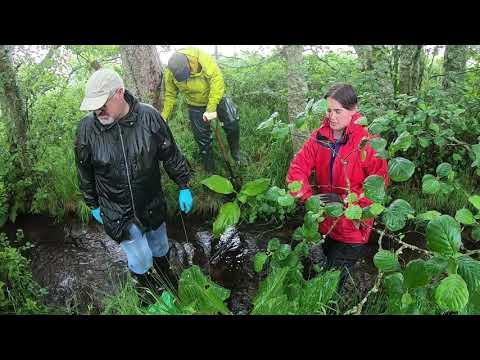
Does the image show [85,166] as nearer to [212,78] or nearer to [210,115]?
[210,115]

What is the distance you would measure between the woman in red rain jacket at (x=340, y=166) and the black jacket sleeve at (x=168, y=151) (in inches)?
33.5

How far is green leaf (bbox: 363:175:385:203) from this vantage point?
1.28 meters

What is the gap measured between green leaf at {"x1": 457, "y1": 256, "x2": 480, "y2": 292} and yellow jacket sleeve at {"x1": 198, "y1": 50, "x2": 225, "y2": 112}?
2.66 meters

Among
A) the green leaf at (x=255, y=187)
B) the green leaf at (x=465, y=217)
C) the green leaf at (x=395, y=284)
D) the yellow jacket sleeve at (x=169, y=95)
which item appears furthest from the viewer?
the yellow jacket sleeve at (x=169, y=95)

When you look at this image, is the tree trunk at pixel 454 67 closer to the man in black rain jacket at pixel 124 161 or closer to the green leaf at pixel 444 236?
the man in black rain jacket at pixel 124 161

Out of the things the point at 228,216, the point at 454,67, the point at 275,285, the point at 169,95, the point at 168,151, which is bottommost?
the point at 275,285

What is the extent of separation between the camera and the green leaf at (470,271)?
0.96 metres

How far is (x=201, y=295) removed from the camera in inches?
65.6

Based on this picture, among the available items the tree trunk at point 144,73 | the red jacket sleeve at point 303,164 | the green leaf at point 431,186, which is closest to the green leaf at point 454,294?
the green leaf at point 431,186

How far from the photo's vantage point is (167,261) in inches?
119

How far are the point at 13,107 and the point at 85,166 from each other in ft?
6.12

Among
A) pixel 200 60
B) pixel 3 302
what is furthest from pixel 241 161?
pixel 3 302

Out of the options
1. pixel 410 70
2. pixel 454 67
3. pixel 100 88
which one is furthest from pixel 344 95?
pixel 454 67

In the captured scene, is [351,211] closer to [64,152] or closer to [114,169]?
[114,169]
